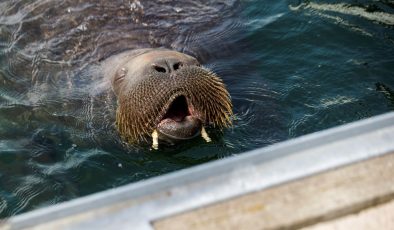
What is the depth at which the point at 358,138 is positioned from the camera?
2363mm

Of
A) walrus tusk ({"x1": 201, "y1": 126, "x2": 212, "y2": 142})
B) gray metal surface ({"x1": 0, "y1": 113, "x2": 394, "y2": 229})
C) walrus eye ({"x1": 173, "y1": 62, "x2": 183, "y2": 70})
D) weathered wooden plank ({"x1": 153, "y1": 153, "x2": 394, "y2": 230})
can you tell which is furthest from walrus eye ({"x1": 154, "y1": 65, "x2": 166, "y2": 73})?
weathered wooden plank ({"x1": 153, "y1": 153, "x2": 394, "y2": 230})

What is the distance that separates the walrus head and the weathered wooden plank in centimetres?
317

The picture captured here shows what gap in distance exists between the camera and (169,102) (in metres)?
5.40

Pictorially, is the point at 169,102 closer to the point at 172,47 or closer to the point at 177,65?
the point at 177,65

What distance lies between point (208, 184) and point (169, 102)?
3.17 meters

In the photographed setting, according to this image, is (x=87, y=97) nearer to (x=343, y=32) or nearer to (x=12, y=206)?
(x=12, y=206)

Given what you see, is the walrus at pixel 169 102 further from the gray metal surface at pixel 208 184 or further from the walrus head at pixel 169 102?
the gray metal surface at pixel 208 184

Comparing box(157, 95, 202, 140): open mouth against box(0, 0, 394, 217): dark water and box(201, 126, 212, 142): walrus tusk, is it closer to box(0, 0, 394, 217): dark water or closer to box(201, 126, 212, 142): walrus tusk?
box(201, 126, 212, 142): walrus tusk

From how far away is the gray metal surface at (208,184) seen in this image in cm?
221

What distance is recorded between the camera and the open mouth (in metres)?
5.55

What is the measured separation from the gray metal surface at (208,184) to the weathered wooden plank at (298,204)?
0.03 metres

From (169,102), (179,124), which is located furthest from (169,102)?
(179,124)

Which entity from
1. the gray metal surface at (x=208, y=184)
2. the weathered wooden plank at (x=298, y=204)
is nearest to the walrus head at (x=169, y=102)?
the gray metal surface at (x=208, y=184)

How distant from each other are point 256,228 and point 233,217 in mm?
92
